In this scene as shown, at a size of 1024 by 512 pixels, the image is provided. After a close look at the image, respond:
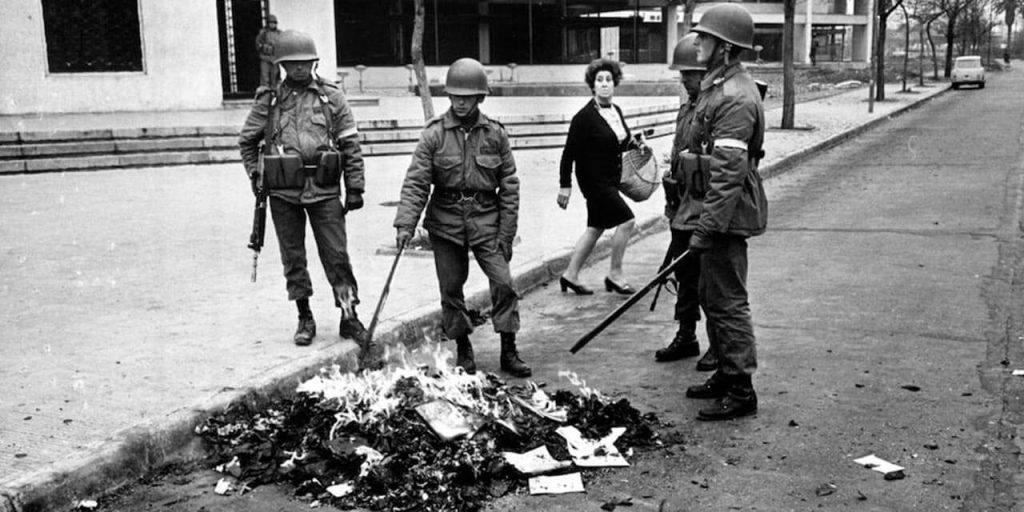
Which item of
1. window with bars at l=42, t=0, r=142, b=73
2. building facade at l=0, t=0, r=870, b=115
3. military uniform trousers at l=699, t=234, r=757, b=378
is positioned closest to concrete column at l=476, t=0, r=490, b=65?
building facade at l=0, t=0, r=870, b=115

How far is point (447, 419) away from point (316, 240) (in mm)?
1995

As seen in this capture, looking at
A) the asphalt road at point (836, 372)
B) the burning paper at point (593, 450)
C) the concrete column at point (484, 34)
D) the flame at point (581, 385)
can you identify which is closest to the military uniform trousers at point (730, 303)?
the asphalt road at point (836, 372)

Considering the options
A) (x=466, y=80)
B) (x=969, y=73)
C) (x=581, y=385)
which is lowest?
(x=581, y=385)

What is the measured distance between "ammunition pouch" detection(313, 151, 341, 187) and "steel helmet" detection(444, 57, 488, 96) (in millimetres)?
886

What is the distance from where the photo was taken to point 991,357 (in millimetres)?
6043

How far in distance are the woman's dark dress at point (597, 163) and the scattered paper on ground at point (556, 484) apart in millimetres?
3518

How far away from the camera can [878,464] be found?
4438 millimetres

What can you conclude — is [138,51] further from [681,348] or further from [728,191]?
[728,191]

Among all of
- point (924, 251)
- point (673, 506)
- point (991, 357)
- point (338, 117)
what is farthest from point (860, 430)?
point (924, 251)

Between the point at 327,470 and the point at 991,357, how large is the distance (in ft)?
12.9

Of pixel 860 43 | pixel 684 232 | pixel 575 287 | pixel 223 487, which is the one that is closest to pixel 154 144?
pixel 575 287

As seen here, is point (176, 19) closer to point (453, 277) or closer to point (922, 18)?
point (453, 277)

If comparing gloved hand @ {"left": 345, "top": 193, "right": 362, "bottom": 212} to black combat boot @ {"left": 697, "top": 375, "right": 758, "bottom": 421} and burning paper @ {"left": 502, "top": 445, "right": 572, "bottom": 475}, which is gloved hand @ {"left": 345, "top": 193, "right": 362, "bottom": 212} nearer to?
burning paper @ {"left": 502, "top": 445, "right": 572, "bottom": 475}

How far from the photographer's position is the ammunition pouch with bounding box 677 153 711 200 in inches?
203
